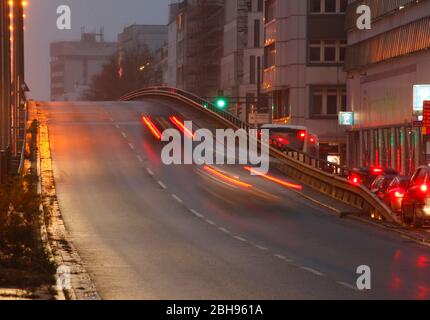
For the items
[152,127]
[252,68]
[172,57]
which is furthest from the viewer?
[172,57]

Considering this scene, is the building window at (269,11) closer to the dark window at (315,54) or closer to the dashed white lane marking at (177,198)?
the dark window at (315,54)

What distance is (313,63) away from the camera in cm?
8975

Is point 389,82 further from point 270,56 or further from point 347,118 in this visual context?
point 270,56

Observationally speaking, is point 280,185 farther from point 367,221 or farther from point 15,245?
point 15,245

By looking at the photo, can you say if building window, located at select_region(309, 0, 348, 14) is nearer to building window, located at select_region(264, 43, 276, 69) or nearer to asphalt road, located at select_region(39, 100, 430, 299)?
building window, located at select_region(264, 43, 276, 69)

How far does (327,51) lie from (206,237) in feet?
210

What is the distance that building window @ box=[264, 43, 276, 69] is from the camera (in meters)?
94.0

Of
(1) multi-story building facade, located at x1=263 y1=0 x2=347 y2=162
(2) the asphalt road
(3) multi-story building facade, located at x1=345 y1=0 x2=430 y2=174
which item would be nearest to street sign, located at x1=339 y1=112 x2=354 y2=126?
(3) multi-story building facade, located at x1=345 y1=0 x2=430 y2=174

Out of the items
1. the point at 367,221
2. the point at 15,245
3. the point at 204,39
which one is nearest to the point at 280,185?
the point at 367,221

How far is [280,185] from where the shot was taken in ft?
143

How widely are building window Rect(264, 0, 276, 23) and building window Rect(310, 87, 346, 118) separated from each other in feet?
26.4

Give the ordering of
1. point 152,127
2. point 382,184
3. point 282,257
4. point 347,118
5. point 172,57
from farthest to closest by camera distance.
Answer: point 172,57 < point 347,118 < point 152,127 < point 382,184 < point 282,257

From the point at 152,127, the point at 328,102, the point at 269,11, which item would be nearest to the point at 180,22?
the point at 269,11

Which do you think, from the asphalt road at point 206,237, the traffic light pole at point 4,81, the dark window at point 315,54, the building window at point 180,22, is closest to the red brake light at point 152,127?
the asphalt road at point 206,237
